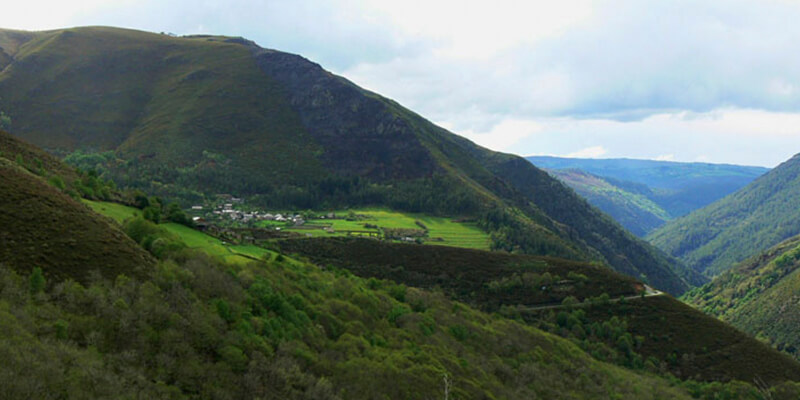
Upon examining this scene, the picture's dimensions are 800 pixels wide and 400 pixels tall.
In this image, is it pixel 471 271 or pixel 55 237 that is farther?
pixel 471 271

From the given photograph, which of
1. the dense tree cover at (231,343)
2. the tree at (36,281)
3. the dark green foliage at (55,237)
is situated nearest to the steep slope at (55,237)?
the dark green foliage at (55,237)

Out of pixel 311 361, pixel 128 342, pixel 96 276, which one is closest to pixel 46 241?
pixel 96 276

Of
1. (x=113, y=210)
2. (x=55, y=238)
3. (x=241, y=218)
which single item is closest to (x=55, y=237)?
(x=55, y=238)

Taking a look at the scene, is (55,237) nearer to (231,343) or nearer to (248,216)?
(231,343)

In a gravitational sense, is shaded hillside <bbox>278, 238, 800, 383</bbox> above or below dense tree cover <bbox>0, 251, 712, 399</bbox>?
below

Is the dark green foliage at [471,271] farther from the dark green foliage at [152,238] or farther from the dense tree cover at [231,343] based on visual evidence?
the dark green foliage at [152,238]

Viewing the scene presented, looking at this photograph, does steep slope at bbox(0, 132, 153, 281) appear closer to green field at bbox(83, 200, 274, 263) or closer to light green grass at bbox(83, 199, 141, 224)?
light green grass at bbox(83, 199, 141, 224)

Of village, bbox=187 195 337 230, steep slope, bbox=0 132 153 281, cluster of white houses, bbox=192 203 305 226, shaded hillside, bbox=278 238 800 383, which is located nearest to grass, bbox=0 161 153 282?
steep slope, bbox=0 132 153 281
